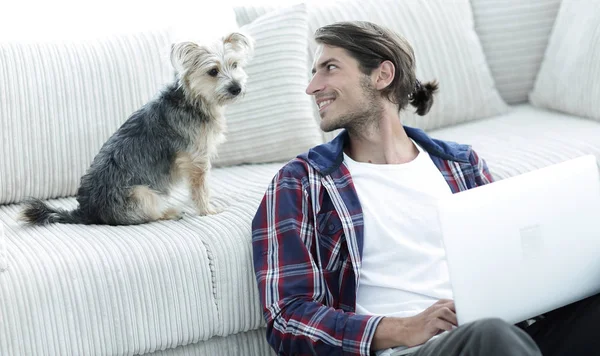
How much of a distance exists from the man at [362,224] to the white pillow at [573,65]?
3.17ft

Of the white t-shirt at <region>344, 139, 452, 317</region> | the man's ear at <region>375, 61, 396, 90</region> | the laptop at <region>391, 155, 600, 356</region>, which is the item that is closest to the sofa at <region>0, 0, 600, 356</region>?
the white t-shirt at <region>344, 139, 452, 317</region>

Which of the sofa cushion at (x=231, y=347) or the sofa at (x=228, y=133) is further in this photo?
the sofa cushion at (x=231, y=347)

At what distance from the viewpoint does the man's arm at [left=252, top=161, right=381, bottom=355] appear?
64.9 inches

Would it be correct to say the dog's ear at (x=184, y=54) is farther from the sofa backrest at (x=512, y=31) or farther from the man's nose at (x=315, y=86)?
the sofa backrest at (x=512, y=31)

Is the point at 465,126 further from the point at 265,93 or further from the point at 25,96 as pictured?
the point at 25,96

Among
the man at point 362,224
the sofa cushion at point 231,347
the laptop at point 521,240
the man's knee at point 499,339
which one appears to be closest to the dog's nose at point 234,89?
the man at point 362,224

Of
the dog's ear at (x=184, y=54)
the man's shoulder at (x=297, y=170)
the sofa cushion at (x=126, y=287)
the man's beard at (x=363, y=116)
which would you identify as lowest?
the sofa cushion at (x=126, y=287)

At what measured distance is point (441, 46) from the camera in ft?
9.77

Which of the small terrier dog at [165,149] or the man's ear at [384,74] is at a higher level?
the man's ear at [384,74]

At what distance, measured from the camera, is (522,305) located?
1.46m

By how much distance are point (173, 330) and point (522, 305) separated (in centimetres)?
81

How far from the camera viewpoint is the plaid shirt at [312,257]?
167cm

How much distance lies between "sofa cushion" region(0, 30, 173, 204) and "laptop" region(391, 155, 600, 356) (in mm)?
1331

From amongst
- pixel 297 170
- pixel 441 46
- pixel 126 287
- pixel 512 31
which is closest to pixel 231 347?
pixel 126 287
